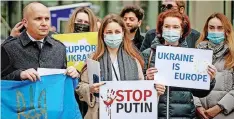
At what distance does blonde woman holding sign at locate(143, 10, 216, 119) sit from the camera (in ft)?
22.9

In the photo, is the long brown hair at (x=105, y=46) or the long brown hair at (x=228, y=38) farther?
the long brown hair at (x=228, y=38)

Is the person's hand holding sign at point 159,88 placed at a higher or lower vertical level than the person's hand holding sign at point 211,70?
lower

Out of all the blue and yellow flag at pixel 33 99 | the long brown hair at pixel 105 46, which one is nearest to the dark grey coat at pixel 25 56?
the blue and yellow flag at pixel 33 99

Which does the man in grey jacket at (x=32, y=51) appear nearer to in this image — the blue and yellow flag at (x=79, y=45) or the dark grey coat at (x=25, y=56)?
the dark grey coat at (x=25, y=56)

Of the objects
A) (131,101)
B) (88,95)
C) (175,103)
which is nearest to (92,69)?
(88,95)

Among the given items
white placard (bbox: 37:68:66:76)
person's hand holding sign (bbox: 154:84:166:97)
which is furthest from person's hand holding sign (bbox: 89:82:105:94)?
person's hand holding sign (bbox: 154:84:166:97)

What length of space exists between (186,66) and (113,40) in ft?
2.66

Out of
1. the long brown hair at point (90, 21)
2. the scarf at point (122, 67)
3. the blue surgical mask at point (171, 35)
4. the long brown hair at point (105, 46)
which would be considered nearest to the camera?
the scarf at point (122, 67)

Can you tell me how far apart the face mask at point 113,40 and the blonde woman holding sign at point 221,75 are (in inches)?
44.9

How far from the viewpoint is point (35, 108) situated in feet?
20.9

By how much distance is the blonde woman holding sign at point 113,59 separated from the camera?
22.7ft

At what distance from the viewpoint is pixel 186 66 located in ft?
23.2

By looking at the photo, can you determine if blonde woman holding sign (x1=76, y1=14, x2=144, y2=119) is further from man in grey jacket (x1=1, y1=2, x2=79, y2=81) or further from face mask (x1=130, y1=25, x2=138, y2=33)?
face mask (x1=130, y1=25, x2=138, y2=33)

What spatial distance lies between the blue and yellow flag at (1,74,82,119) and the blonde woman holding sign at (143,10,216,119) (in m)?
1.03
